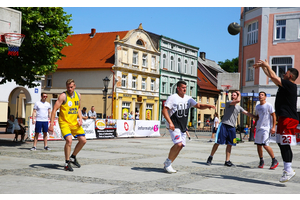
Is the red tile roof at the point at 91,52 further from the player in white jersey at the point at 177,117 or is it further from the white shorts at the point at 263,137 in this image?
the player in white jersey at the point at 177,117

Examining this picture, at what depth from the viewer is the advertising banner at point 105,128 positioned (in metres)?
22.9

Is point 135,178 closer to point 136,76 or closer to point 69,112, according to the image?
point 69,112

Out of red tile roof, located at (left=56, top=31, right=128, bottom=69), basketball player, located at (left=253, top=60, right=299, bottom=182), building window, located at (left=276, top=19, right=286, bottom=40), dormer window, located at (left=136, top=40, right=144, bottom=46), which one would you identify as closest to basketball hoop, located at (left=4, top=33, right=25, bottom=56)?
basketball player, located at (left=253, top=60, right=299, bottom=182)

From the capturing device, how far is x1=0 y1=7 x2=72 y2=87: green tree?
14414 millimetres

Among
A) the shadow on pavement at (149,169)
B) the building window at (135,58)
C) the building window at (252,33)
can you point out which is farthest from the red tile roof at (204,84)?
the shadow on pavement at (149,169)

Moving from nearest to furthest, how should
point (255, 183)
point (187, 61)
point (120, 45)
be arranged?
point (255, 183) → point (120, 45) → point (187, 61)

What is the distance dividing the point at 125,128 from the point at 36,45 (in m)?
11.1

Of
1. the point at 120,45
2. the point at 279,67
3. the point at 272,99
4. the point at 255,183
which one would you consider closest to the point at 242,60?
the point at 279,67

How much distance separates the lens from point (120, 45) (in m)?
48.0

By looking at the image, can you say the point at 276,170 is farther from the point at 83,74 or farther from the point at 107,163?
the point at 83,74

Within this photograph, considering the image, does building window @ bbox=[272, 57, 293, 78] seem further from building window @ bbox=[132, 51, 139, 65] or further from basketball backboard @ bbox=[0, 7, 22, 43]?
basketball backboard @ bbox=[0, 7, 22, 43]

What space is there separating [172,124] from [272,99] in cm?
1858

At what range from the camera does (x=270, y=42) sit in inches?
1359

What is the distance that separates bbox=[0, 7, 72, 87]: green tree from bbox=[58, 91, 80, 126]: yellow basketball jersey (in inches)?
234
